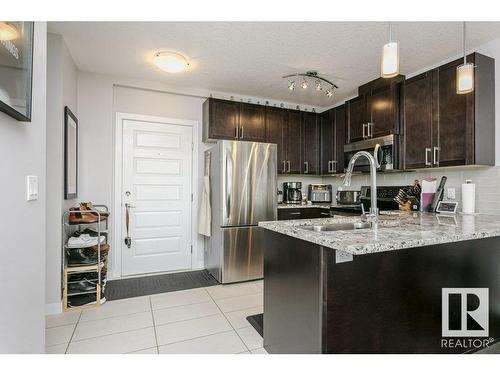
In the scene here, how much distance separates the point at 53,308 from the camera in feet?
7.83

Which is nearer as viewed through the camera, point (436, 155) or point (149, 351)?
point (149, 351)

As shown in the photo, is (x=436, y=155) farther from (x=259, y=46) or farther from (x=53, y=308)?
(x=53, y=308)

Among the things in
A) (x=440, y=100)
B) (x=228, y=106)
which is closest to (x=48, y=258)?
(x=228, y=106)

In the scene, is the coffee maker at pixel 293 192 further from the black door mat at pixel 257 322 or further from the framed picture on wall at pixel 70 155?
the framed picture on wall at pixel 70 155

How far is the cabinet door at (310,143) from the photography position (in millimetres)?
4234

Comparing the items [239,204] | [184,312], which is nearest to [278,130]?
[239,204]

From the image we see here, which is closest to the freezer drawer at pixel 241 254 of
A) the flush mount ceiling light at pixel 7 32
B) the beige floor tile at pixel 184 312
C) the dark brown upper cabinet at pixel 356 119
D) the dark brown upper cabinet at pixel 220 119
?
the beige floor tile at pixel 184 312

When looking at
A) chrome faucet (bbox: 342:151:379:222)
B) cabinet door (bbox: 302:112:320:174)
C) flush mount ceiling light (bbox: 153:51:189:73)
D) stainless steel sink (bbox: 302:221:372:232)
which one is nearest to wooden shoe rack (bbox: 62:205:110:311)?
flush mount ceiling light (bbox: 153:51:189:73)

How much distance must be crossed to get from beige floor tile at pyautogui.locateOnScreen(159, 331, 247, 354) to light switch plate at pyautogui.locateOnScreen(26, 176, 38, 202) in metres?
1.29

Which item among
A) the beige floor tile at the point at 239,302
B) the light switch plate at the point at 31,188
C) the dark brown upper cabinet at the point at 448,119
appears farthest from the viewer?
the beige floor tile at the point at 239,302

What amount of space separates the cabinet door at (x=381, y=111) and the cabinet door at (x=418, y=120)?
0.48ft

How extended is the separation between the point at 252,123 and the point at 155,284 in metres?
2.48

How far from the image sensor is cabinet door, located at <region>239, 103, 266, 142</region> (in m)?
3.79
